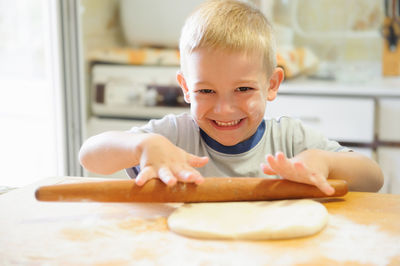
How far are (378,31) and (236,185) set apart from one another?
1.95 meters

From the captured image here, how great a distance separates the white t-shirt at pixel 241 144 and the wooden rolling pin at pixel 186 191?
0.21m

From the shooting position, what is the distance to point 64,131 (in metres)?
2.21

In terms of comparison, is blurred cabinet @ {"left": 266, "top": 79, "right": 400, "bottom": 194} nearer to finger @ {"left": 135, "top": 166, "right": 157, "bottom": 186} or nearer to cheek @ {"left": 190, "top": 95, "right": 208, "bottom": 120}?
cheek @ {"left": 190, "top": 95, "right": 208, "bottom": 120}

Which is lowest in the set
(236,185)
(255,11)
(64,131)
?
(64,131)

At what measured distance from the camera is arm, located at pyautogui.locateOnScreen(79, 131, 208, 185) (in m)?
0.77

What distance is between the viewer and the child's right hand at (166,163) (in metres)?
0.76

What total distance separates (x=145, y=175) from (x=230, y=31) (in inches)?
11.9

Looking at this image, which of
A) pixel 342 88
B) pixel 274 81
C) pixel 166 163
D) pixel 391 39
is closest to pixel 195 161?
pixel 166 163

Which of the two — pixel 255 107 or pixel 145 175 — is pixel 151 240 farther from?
pixel 255 107

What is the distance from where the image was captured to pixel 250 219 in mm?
704

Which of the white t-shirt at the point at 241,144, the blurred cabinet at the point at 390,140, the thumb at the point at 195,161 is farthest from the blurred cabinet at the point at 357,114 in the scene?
the thumb at the point at 195,161

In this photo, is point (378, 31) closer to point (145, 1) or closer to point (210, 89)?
point (145, 1)

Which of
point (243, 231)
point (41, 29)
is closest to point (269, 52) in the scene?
point (243, 231)

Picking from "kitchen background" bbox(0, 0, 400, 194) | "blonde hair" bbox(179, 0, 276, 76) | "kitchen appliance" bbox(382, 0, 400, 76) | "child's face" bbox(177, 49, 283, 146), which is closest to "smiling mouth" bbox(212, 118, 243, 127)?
"child's face" bbox(177, 49, 283, 146)
